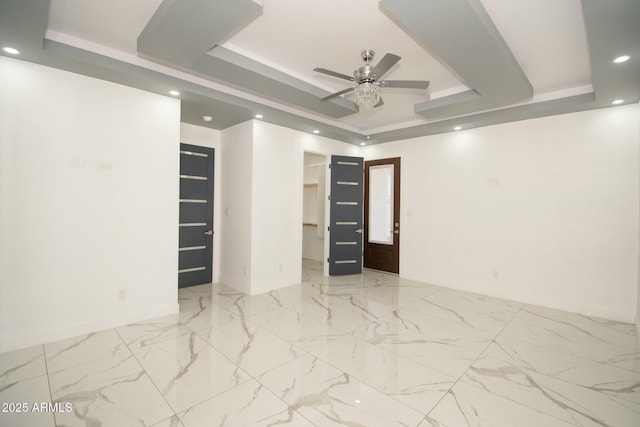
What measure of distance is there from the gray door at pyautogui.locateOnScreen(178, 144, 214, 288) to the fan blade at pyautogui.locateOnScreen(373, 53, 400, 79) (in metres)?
3.35

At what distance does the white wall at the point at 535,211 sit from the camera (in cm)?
360

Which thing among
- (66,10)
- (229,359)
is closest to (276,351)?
(229,359)

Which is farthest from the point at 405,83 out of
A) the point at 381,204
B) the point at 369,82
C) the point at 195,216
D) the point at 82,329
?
the point at 82,329

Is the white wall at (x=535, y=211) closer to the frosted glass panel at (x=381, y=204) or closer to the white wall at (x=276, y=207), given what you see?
the frosted glass panel at (x=381, y=204)

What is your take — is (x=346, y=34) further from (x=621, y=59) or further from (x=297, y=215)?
(x=297, y=215)

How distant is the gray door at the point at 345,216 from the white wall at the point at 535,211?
982 millimetres

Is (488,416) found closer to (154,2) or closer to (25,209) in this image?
(154,2)

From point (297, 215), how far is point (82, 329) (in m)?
3.12

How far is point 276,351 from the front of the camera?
2738mm

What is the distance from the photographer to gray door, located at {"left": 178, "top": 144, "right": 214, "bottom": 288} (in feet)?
15.2

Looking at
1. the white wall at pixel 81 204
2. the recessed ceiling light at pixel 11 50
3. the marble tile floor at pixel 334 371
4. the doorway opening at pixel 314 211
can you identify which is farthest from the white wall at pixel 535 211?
the recessed ceiling light at pixel 11 50

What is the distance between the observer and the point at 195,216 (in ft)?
15.7

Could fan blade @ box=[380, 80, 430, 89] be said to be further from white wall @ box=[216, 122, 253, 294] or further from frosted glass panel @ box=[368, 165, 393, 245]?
frosted glass panel @ box=[368, 165, 393, 245]

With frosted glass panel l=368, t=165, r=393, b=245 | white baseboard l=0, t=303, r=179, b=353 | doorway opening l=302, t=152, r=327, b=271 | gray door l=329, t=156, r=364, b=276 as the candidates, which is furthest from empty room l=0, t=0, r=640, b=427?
doorway opening l=302, t=152, r=327, b=271
